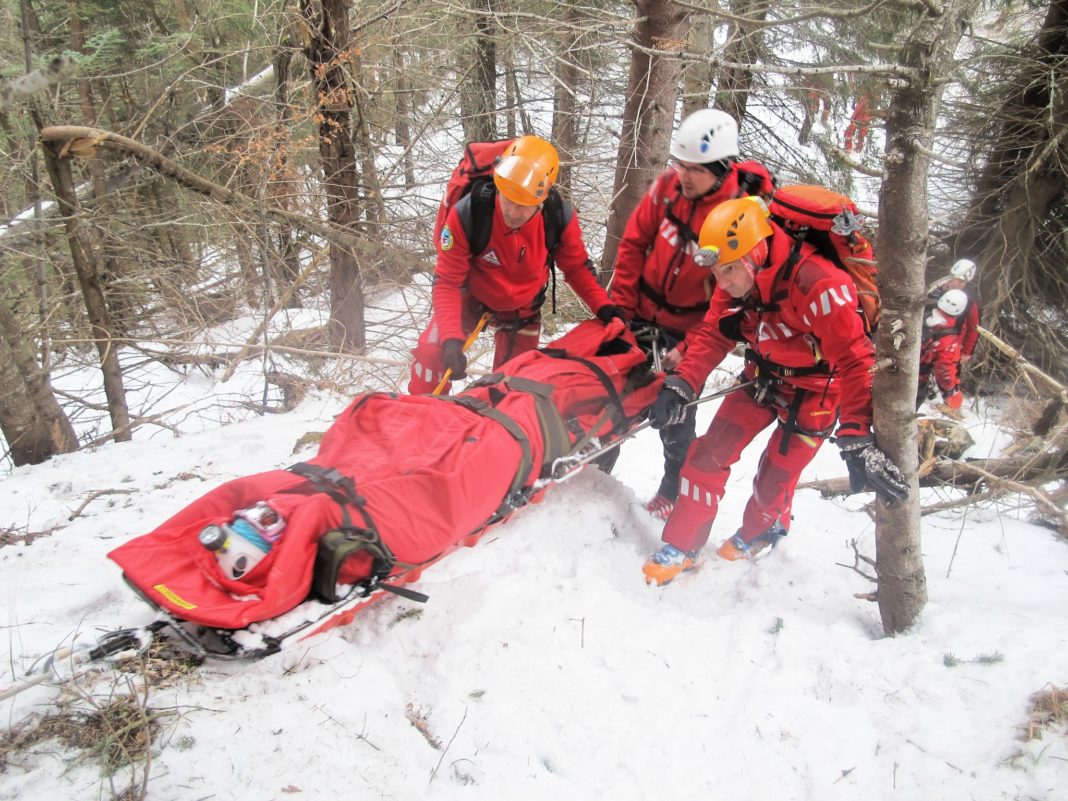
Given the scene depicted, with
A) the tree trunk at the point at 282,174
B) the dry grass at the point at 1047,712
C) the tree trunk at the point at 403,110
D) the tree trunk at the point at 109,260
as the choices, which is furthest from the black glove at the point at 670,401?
the tree trunk at the point at 109,260

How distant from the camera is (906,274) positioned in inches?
98.7

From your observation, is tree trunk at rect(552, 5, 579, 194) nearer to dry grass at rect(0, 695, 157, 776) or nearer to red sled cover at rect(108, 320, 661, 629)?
red sled cover at rect(108, 320, 661, 629)

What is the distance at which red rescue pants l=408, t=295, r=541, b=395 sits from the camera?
4.02m

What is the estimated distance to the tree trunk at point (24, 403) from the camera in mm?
5664

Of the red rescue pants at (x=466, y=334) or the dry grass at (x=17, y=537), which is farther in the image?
the red rescue pants at (x=466, y=334)

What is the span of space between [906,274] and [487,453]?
1.85 meters

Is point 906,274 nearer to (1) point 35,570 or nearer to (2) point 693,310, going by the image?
(2) point 693,310

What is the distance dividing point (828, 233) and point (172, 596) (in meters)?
3.07

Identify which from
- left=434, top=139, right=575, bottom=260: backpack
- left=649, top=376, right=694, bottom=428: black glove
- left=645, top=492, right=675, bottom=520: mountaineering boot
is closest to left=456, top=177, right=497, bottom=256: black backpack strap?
left=434, top=139, right=575, bottom=260: backpack

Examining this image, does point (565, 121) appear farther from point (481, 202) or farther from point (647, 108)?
point (481, 202)

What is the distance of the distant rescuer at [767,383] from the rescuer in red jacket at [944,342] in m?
3.17

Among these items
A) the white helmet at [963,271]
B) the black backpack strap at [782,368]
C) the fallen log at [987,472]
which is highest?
the black backpack strap at [782,368]

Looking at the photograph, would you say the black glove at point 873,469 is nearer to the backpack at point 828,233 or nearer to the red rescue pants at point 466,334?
the backpack at point 828,233

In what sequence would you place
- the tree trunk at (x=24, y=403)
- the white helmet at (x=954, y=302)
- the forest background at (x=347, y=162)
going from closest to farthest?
1. the forest background at (x=347, y=162)
2. the tree trunk at (x=24, y=403)
3. the white helmet at (x=954, y=302)
